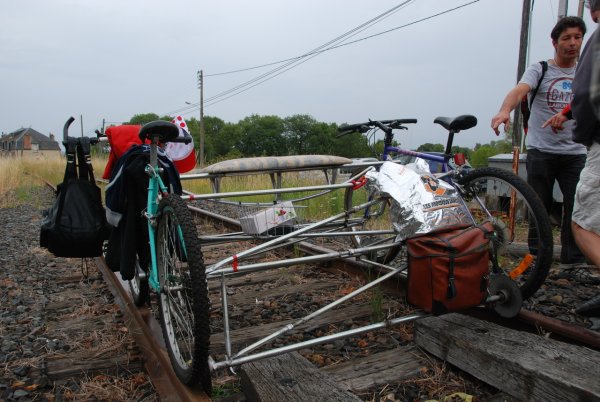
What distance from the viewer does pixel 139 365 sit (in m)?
2.71

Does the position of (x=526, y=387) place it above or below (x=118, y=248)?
below

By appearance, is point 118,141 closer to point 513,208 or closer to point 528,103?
point 513,208

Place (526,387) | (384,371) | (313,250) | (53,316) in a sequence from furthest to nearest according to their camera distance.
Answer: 1. (313,250)
2. (53,316)
3. (384,371)
4. (526,387)

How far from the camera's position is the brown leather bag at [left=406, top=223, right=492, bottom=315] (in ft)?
7.75

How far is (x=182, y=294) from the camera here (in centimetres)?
247

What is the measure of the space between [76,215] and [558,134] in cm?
363

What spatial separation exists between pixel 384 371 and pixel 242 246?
134 inches


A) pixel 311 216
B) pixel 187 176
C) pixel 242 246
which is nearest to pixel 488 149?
pixel 311 216

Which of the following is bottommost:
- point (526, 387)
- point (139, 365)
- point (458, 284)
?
point (139, 365)

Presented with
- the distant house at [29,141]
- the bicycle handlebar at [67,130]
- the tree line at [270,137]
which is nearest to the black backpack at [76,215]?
the bicycle handlebar at [67,130]

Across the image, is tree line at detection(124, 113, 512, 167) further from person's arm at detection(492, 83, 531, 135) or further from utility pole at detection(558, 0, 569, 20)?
person's arm at detection(492, 83, 531, 135)

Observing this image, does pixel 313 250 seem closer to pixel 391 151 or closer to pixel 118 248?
pixel 391 151

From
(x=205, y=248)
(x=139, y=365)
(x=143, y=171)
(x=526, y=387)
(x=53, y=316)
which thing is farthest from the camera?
(x=205, y=248)

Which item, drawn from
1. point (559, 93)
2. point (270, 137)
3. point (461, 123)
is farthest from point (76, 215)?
point (270, 137)
